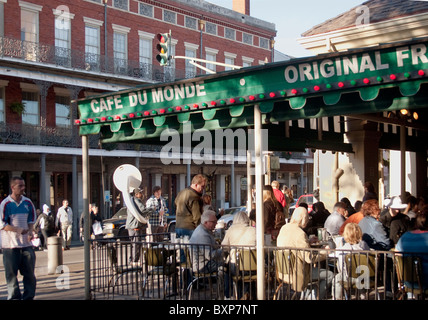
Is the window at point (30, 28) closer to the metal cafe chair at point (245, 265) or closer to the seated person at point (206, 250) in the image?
the seated person at point (206, 250)

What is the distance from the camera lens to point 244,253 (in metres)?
8.05

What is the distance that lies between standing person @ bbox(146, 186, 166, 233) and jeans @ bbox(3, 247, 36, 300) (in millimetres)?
7238

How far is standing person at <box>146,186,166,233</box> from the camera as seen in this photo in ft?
53.9

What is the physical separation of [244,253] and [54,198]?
79.4ft

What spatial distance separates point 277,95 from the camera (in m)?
7.25

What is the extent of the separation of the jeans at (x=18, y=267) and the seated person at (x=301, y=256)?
3805 millimetres

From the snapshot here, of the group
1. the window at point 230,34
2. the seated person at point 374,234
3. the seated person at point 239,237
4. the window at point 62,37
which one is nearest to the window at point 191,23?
the window at point 230,34

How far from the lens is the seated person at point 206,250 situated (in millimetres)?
8188

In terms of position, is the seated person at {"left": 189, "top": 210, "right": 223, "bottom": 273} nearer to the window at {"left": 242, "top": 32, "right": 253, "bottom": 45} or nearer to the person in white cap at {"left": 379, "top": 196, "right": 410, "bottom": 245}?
the person in white cap at {"left": 379, "top": 196, "right": 410, "bottom": 245}

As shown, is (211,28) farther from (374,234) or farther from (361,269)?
(361,269)

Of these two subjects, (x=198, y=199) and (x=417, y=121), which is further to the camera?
(x=417, y=121)

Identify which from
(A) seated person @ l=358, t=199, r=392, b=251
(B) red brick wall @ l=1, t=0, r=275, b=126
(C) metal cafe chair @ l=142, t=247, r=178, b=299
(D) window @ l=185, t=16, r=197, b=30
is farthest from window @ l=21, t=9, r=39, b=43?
(A) seated person @ l=358, t=199, r=392, b=251

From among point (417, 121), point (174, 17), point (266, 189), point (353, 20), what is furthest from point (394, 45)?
point (174, 17)

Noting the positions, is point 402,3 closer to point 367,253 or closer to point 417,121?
point 417,121
